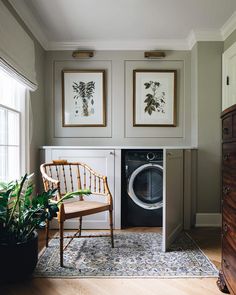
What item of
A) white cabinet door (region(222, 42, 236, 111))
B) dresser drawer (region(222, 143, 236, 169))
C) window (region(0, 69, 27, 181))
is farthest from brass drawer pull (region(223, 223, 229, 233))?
window (region(0, 69, 27, 181))

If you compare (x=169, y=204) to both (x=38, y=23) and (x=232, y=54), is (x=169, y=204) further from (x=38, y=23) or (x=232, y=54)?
(x=38, y=23)

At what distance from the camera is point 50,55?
3.20 meters

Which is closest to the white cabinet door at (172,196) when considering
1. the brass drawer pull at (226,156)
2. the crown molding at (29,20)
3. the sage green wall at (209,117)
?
the sage green wall at (209,117)

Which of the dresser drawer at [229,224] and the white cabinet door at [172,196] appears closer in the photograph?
the dresser drawer at [229,224]

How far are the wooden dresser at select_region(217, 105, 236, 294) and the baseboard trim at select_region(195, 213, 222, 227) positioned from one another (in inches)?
54.3

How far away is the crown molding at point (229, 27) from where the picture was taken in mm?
2598

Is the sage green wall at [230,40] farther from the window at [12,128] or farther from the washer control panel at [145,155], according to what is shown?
the window at [12,128]

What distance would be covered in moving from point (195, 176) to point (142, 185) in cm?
65

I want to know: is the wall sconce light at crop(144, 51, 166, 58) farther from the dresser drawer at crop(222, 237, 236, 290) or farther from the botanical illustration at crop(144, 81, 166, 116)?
the dresser drawer at crop(222, 237, 236, 290)

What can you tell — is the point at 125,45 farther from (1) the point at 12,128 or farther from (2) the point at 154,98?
→ (1) the point at 12,128

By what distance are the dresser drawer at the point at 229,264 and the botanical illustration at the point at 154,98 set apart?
1.97m

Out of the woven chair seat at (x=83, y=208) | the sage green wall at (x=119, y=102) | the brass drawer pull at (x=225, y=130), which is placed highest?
the sage green wall at (x=119, y=102)

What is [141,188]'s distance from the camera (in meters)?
2.88

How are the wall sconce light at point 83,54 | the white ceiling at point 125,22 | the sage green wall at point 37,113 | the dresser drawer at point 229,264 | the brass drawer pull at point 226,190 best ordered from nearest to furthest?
the dresser drawer at point 229,264 < the brass drawer pull at point 226,190 < the white ceiling at point 125,22 < the sage green wall at point 37,113 < the wall sconce light at point 83,54
